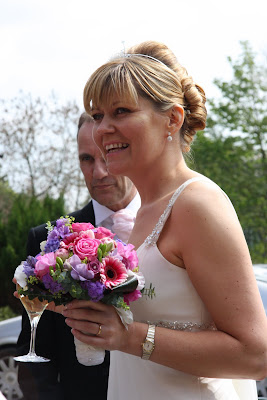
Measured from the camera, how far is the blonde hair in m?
2.76

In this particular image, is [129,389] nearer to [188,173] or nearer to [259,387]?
[188,173]

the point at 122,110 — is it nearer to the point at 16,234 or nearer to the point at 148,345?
the point at 148,345

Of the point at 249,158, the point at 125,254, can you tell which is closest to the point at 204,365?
the point at 125,254

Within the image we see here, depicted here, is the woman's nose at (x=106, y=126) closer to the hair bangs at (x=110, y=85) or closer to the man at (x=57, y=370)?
the hair bangs at (x=110, y=85)

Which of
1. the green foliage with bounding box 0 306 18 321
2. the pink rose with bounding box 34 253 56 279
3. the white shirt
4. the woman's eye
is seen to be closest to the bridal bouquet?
the pink rose with bounding box 34 253 56 279

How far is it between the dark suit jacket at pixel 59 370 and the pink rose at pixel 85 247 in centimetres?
141

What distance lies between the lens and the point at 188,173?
9.35ft

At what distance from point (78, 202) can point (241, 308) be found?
22974 millimetres

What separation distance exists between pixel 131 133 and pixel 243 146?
17.6 meters

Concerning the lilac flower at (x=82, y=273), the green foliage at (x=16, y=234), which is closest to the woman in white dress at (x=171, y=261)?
the lilac flower at (x=82, y=273)

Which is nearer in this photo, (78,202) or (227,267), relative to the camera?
A: (227,267)

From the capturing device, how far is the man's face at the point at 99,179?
421 cm

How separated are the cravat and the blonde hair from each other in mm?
943

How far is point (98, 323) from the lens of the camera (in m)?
2.38
